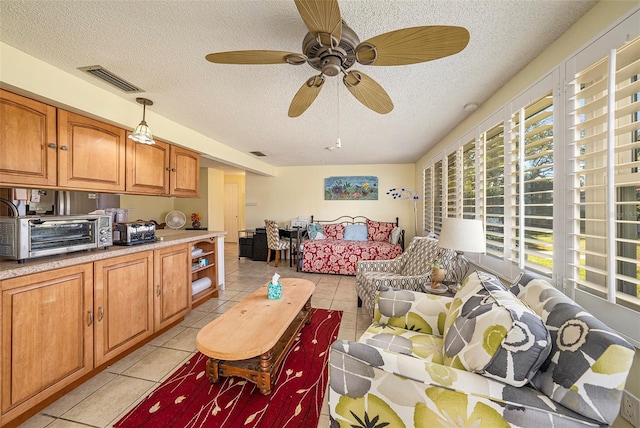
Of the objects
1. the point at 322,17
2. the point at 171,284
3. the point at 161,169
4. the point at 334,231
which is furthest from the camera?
the point at 334,231

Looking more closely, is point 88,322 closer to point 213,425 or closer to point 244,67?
point 213,425

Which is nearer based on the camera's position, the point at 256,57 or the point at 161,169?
the point at 256,57

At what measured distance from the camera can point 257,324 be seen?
174cm

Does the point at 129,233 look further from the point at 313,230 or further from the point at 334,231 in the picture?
the point at 334,231

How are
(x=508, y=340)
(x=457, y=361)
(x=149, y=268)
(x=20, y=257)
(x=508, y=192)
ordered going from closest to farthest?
(x=508, y=340) → (x=457, y=361) → (x=20, y=257) → (x=508, y=192) → (x=149, y=268)

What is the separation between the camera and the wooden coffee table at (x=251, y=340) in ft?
4.81

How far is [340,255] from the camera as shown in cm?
472

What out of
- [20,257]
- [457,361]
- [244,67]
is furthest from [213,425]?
[244,67]

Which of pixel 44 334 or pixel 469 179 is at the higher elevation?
pixel 469 179

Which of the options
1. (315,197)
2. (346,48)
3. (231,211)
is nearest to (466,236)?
(346,48)

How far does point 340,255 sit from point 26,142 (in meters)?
4.09

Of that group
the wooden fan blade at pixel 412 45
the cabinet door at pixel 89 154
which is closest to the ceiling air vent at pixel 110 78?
the cabinet door at pixel 89 154

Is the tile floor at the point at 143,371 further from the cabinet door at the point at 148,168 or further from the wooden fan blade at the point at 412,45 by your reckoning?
the wooden fan blade at the point at 412,45

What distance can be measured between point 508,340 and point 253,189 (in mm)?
6441
